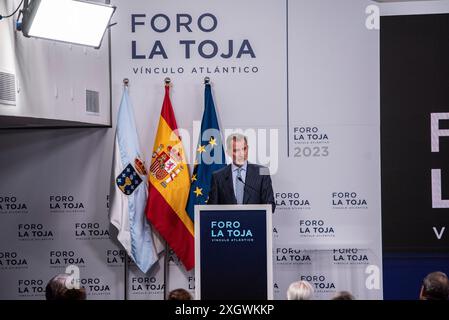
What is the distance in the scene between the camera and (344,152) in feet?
18.2

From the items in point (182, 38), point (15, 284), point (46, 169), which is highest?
point (182, 38)

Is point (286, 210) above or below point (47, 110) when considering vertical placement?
below

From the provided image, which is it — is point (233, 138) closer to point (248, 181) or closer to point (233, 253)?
point (248, 181)

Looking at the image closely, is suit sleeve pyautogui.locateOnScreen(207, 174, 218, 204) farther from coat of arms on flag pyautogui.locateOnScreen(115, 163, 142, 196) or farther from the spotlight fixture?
→ the spotlight fixture

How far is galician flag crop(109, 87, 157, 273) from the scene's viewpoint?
5.42 metres

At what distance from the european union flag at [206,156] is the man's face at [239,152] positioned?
0.10 meters

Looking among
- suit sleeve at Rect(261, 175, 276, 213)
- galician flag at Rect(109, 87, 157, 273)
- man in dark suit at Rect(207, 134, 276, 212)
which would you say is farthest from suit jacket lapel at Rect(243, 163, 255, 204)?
galician flag at Rect(109, 87, 157, 273)

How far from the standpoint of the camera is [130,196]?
5.45 meters
